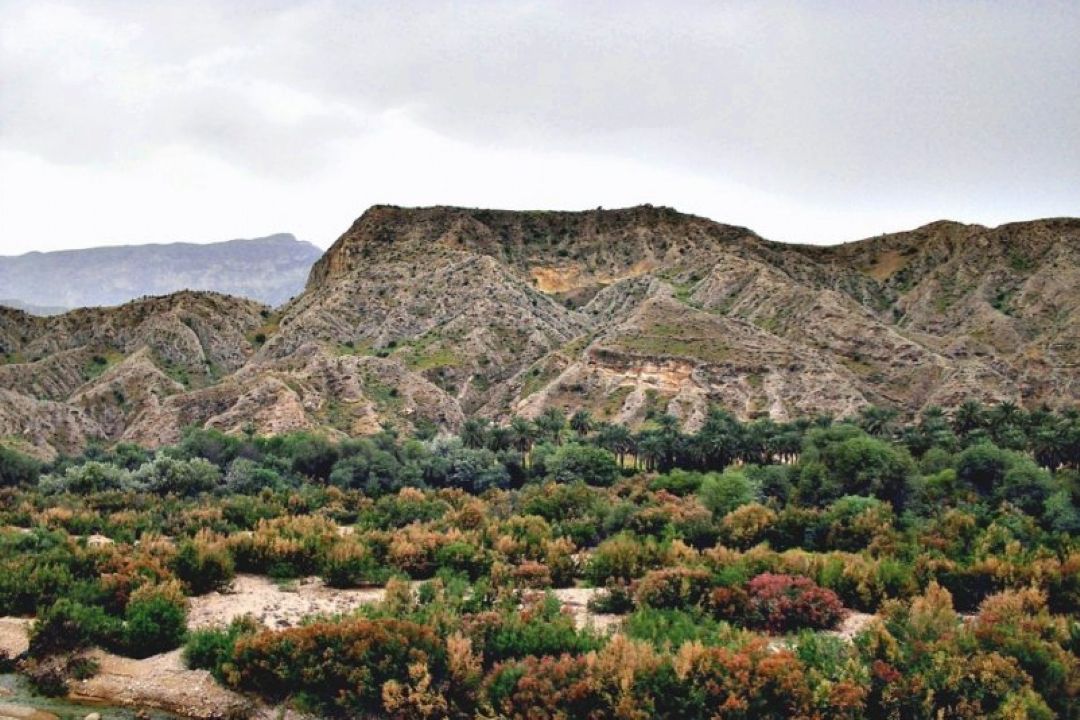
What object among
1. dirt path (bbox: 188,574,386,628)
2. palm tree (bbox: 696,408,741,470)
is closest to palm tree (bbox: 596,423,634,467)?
palm tree (bbox: 696,408,741,470)

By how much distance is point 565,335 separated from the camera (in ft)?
333

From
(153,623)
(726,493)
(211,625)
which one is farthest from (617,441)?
(153,623)

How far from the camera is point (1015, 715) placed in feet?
43.2

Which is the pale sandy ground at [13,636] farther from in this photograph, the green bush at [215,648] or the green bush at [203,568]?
the green bush at [203,568]

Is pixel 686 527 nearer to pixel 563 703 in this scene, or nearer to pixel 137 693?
pixel 563 703

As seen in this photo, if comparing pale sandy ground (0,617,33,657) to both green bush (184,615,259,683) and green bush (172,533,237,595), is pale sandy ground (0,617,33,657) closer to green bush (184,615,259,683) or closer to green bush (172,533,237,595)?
green bush (184,615,259,683)

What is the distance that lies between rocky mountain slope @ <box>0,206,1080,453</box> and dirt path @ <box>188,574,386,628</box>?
1873 inches

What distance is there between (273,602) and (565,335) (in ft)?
265

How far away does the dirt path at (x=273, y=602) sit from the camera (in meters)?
20.3

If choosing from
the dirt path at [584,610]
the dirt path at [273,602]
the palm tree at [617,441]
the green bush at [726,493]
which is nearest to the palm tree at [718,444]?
the palm tree at [617,441]

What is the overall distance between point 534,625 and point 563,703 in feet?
10.2

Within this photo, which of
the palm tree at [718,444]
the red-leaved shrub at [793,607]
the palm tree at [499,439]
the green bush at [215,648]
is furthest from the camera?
the palm tree at [499,439]

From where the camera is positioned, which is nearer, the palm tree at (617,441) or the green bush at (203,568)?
the green bush at (203,568)

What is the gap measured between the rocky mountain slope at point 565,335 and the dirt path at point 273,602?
47.6 m
